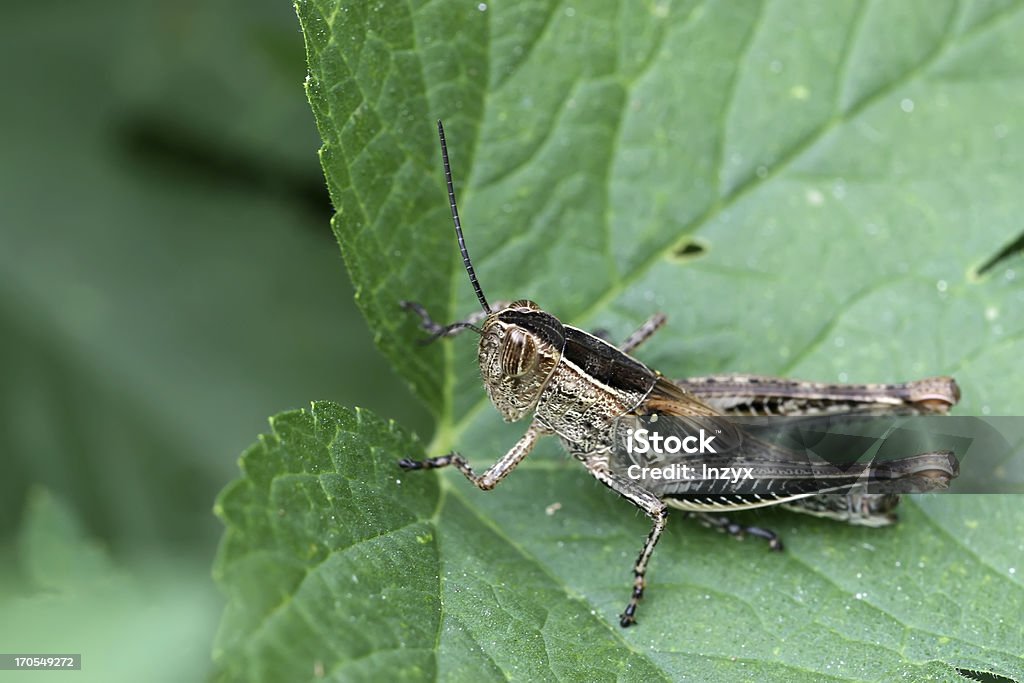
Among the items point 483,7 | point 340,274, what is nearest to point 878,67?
point 483,7

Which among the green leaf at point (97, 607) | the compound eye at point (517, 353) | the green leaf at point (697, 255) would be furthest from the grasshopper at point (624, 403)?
the green leaf at point (97, 607)

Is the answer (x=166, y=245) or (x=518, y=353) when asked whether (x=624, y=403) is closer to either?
(x=518, y=353)

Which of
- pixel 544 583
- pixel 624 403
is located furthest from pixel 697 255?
pixel 544 583

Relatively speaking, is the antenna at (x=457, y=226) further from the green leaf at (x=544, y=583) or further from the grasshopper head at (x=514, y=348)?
the green leaf at (x=544, y=583)

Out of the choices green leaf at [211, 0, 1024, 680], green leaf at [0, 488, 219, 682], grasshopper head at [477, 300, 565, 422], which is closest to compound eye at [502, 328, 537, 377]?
grasshopper head at [477, 300, 565, 422]

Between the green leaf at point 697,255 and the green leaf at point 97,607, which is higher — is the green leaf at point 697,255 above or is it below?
above

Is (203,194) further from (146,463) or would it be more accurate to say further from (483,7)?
(483,7)

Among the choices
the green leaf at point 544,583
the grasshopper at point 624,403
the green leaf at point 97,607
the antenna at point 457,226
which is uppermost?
the antenna at point 457,226
